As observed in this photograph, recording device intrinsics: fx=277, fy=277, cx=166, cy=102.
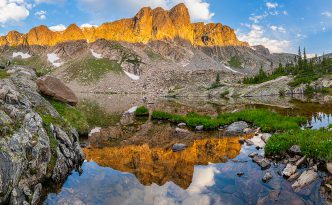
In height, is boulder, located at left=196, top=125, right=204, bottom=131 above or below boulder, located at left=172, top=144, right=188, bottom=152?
above

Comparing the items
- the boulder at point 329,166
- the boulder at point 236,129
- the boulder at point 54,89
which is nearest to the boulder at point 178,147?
the boulder at point 236,129

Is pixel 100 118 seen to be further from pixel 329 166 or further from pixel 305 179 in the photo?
pixel 329 166

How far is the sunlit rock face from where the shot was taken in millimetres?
17078

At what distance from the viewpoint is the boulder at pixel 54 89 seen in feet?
105

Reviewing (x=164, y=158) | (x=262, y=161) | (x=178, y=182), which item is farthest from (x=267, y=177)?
(x=164, y=158)

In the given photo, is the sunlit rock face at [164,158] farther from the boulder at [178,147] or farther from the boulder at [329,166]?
the boulder at [329,166]

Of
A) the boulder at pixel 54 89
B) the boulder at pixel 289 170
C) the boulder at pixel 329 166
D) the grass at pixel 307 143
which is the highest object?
the boulder at pixel 54 89

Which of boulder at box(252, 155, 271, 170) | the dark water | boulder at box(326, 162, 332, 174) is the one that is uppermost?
boulder at box(326, 162, 332, 174)

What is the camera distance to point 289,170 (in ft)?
53.6

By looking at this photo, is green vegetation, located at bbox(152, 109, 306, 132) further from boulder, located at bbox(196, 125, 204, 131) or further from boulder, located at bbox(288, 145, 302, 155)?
boulder, located at bbox(288, 145, 302, 155)

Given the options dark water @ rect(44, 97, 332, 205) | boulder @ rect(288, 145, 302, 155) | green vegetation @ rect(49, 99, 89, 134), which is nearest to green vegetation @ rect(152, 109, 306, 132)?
dark water @ rect(44, 97, 332, 205)

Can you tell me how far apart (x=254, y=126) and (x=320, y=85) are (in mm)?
112944

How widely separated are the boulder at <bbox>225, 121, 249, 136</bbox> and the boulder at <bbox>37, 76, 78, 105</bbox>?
65.9ft

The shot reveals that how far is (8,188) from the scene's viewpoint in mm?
11281
